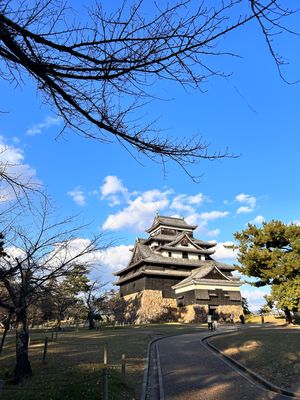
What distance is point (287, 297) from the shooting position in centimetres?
2788

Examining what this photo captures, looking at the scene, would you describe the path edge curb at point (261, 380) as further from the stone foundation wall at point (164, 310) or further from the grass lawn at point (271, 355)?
the stone foundation wall at point (164, 310)

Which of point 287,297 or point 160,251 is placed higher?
point 160,251

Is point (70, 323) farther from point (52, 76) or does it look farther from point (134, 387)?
point (52, 76)

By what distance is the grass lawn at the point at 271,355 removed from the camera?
9766mm

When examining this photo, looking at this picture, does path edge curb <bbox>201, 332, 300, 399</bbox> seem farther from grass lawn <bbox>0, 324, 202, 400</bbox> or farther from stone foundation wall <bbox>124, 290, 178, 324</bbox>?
stone foundation wall <bbox>124, 290, 178, 324</bbox>

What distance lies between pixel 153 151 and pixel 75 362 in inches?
489

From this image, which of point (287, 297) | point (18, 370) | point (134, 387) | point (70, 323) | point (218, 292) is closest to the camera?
point (134, 387)

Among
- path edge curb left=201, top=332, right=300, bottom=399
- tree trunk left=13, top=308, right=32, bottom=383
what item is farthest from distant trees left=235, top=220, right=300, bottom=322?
tree trunk left=13, top=308, right=32, bottom=383

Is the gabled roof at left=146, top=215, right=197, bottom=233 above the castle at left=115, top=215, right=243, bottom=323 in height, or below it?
above

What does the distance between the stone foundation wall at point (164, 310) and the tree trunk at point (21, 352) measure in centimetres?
2740

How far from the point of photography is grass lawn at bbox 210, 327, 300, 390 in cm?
977

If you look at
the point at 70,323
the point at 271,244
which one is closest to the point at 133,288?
the point at 70,323

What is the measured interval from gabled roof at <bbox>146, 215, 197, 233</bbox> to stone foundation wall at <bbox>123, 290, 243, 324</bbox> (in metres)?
11.5

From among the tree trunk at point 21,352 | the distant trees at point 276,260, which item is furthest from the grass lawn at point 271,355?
the distant trees at point 276,260
